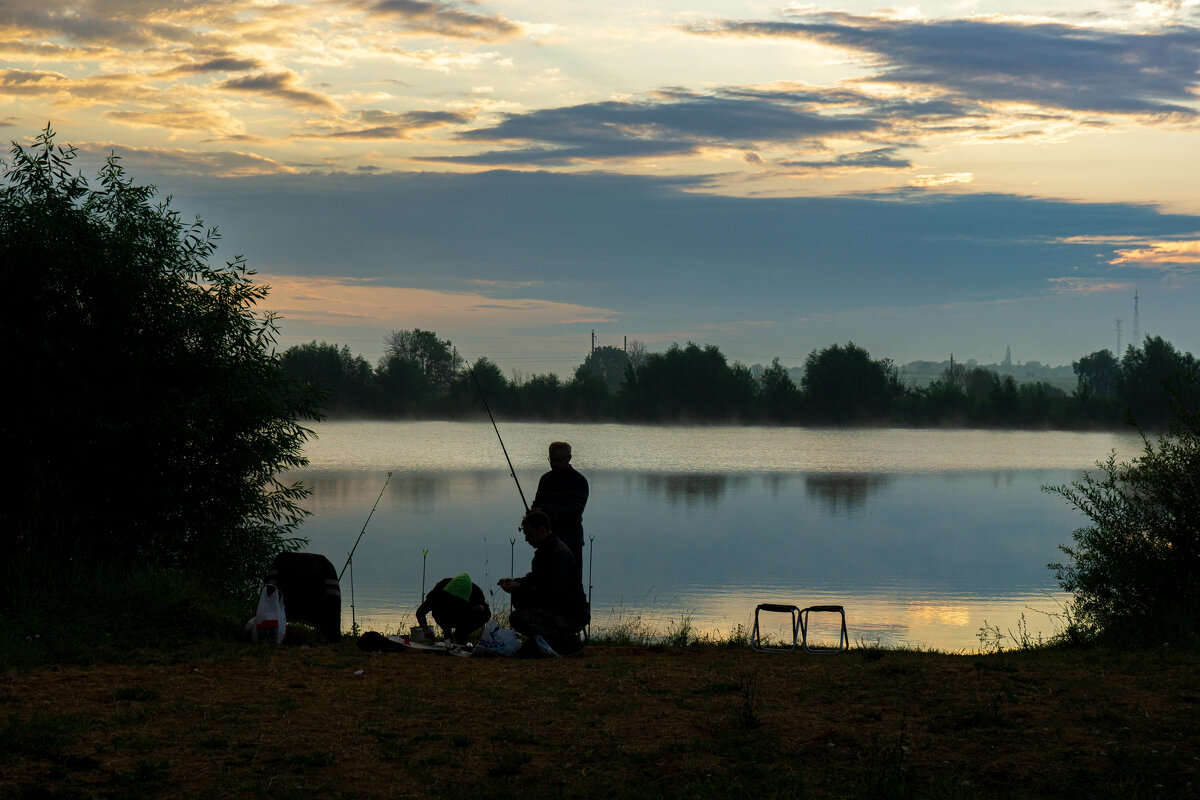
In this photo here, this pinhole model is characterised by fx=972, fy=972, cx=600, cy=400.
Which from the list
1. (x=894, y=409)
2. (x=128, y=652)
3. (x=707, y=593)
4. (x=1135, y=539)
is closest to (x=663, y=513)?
(x=707, y=593)

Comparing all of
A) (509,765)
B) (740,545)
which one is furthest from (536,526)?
(740,545)

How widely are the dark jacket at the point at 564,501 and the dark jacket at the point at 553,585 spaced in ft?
1.35

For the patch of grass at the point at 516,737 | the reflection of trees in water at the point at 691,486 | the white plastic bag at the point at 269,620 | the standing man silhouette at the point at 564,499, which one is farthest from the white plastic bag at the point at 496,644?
the reflection of trees in water at the point at 691,486

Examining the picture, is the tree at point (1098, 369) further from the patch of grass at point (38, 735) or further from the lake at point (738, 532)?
the patch of grass at point (38, 735)

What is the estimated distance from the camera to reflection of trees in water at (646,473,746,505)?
3309 cm

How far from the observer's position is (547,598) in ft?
26.4

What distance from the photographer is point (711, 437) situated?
73312mm

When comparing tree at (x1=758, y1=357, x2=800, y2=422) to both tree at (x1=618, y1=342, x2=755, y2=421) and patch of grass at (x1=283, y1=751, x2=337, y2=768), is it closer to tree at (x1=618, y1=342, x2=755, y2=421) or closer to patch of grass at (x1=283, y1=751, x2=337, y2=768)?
tree at (x1=618, y1=342, x2=755, y2=421)

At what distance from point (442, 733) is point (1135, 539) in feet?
25.1

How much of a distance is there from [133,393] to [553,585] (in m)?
6.45

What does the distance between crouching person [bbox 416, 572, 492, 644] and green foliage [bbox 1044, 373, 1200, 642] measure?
605 cm

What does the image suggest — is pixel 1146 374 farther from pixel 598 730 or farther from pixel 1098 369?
pixel 598 730

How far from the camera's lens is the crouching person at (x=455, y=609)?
27.9 feet

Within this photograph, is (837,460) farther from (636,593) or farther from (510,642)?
(510,642)
